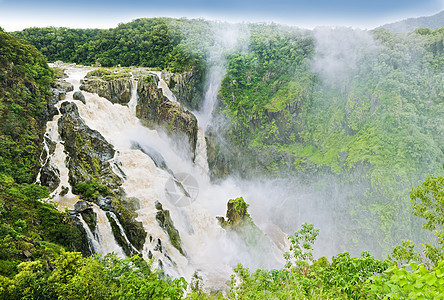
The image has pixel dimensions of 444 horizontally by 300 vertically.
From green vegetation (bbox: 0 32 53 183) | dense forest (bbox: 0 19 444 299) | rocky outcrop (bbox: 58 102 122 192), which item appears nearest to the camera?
dense forest (bbox: 0 19 444 299)

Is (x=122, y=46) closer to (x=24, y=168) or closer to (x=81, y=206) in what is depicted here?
(x=24, y=168)

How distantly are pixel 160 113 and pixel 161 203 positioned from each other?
1109 cm

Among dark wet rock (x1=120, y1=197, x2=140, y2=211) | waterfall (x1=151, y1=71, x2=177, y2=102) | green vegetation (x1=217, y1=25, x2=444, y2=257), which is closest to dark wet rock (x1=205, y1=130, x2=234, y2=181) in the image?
green vegetation (x1=217, y1=25, x2=444, y2=257)

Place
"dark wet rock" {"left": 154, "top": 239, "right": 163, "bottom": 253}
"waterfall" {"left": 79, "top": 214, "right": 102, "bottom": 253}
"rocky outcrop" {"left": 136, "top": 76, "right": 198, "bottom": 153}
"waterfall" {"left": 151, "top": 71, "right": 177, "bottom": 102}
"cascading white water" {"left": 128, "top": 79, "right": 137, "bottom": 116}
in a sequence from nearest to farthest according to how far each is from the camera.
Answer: "waterfall" {"left": 79, "top": 214, "right": 102, "bottom": 253}
"dark wet rock" {"left": 154, "top": 239, "right": 163, "bottom": 253}
"cascading white water" {"left": 128, "top": 79, "right": 137, "bottom": 116}
"rocky outcrop" {"left": 136, "top": 76, "right": 198, "bottom": 153}
"waterfall" {"left": 151, "top": 71, "right": 177, "bottom": 102}

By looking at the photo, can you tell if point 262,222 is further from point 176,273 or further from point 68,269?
point 68,269

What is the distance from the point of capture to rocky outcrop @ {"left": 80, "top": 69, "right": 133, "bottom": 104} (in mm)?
22562

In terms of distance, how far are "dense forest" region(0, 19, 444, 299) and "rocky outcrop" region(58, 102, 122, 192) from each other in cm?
148

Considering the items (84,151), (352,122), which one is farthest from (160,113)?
(352,122)

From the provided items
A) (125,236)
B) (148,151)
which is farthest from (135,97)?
(125,236)

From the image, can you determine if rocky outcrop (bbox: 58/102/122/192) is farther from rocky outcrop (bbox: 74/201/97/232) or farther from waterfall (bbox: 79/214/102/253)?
waterfall (bbox: 79/214/102/253)

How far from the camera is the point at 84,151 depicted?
17.6m

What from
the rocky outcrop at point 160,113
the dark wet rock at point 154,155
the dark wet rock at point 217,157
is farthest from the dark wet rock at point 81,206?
the dark wet rock at point 217,157

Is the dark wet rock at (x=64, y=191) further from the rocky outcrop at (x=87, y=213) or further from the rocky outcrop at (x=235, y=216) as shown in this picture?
the rocky outcrop at (x=235, y=216)

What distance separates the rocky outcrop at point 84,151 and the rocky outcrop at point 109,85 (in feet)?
12.2
